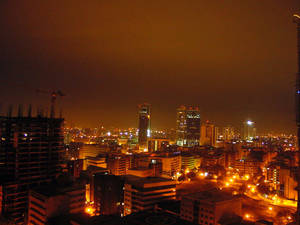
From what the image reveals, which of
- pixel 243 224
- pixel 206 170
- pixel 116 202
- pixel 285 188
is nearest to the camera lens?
pixel 243 224

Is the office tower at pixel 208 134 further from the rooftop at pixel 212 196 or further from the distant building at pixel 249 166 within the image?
the rooftop at pixel 212 196

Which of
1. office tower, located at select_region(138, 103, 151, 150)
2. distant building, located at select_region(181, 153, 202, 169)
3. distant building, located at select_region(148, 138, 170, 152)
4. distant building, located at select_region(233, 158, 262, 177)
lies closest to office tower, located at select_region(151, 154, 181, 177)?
distant building, located at select_region(181, 153, 202, 169)

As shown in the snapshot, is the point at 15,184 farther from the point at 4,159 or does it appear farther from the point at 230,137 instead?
the point at 230,137

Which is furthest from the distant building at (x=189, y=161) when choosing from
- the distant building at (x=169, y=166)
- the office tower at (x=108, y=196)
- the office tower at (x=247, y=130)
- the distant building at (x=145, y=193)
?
the office tower at (x=247, y=130)

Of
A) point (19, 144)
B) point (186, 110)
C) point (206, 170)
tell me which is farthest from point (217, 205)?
point (186, 110)

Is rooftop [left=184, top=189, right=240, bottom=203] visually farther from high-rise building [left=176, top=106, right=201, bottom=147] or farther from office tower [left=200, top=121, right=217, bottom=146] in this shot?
high-rise building [left=176, top=106, right=201, bottom=147]
